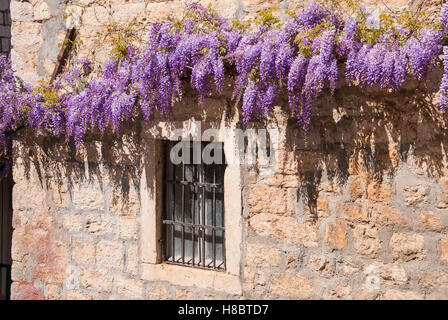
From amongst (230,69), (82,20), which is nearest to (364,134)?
(230,69)

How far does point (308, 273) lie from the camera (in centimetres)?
387

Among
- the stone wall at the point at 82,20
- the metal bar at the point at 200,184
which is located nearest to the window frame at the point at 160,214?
the metal bar at the point at 200,184

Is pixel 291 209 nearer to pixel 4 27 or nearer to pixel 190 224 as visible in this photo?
pixel 190 224

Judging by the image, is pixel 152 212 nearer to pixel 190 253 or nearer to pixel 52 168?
pixel 190 253

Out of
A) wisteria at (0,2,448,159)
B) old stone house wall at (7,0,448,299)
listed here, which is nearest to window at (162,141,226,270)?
old stone house wall at (7,0,448,299)

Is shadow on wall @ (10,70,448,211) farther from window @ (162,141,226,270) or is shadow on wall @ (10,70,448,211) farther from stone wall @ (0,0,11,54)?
stone wall @ (0,0,11,54)

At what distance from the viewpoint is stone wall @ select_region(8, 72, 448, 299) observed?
3494mm

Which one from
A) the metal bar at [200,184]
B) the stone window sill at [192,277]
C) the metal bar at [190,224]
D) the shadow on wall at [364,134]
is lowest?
the stone window sill at [192,277]

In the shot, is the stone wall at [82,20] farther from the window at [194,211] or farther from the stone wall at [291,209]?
the window at [194,211]

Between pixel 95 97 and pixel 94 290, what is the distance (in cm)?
160

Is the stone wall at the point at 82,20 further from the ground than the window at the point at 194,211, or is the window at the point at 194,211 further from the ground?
the stone wall at the point at 82,20

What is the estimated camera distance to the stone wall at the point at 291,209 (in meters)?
3.49

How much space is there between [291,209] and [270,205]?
0.16m

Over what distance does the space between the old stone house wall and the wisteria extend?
163mm
